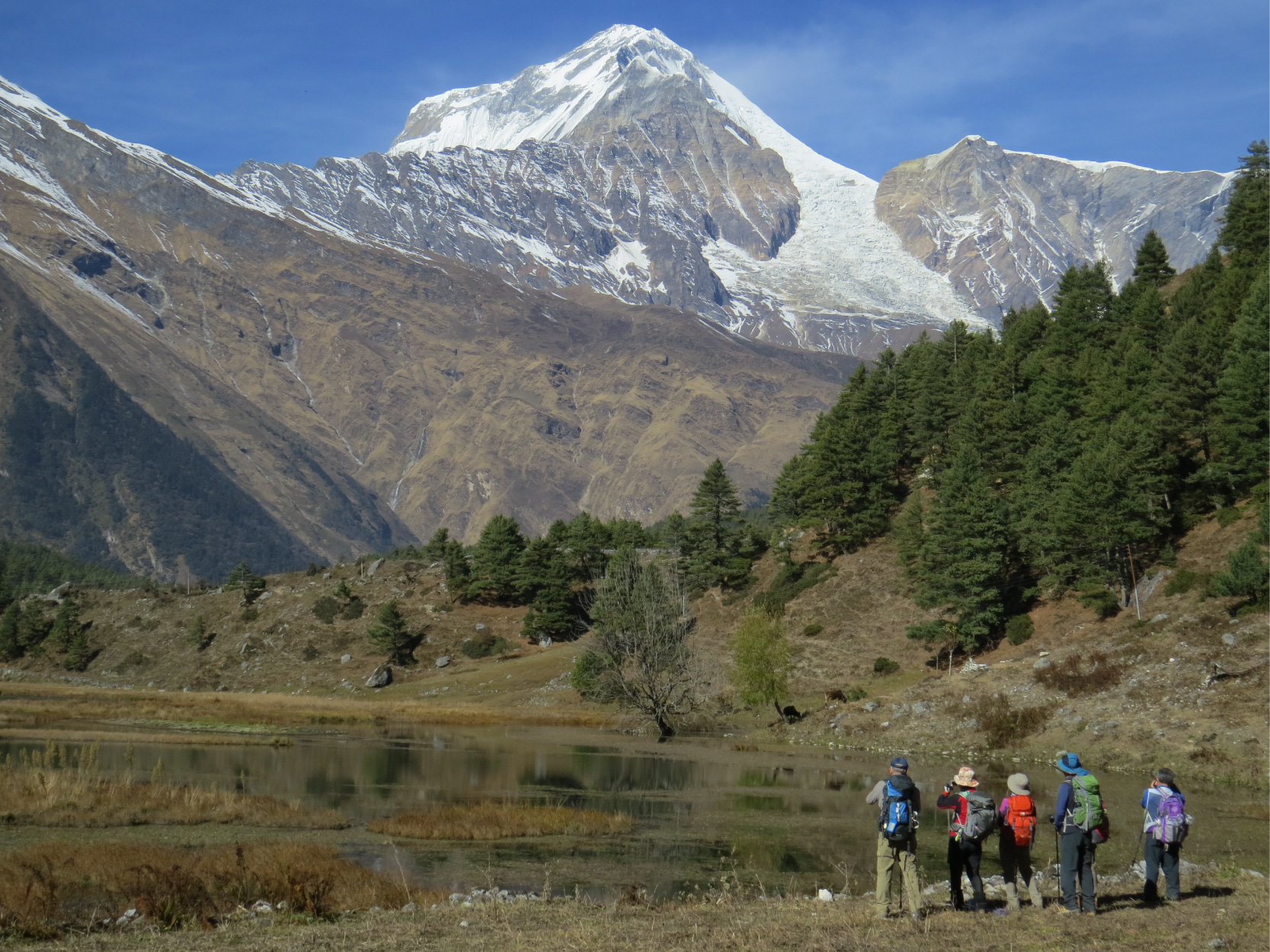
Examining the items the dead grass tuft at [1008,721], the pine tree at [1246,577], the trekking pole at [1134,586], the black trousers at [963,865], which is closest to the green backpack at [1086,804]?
the black trousers at [963,865]

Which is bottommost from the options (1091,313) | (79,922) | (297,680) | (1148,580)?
(297,680)

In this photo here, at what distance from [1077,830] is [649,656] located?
4832 cm

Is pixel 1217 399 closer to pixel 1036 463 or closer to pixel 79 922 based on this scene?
pixel 1036 463

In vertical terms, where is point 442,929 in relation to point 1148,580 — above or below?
below

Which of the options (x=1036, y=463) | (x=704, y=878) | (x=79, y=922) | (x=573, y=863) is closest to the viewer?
(x=79, y=922)

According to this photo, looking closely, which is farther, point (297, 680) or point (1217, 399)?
point (297, 680)

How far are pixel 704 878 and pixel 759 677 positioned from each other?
45.0 meters

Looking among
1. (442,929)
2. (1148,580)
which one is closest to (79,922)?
(442,929)

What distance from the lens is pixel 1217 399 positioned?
6925cm

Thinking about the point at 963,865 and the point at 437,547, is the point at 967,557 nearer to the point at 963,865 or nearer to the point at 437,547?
the point at 963,865

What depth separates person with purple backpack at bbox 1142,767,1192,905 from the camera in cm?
1838

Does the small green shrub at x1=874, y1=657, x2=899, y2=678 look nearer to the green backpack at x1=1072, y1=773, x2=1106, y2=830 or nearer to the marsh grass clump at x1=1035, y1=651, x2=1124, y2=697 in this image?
the marsh grass clump at x1=1035, y1=651, x2=1124, y2=697

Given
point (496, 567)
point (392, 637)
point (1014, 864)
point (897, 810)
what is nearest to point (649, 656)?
point (1014, 864)

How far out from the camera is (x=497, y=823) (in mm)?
28938
